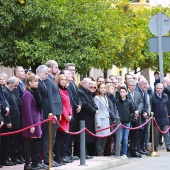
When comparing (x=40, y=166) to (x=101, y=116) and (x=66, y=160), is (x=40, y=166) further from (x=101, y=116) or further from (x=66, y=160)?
(x=101, y=116)

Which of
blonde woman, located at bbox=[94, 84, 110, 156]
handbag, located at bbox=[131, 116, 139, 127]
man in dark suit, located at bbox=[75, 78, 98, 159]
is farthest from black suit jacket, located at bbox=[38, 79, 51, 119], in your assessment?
handbag, located at bbox=[131, 116, 139, 127]

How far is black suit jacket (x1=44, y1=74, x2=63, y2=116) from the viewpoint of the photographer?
1570 cm

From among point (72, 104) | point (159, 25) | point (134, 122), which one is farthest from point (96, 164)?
point (159, 25)

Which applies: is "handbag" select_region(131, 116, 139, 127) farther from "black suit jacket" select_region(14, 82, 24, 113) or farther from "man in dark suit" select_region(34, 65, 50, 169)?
"man in dark suit" select_region(34, 65, 50, 169)

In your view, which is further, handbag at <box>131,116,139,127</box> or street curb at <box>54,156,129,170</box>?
handbag at <box>131,116,139,127</box>

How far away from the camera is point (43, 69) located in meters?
15.6

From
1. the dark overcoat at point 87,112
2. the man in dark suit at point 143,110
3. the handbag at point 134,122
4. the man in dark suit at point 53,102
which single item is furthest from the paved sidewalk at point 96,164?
the man in dark suit at point 143,110

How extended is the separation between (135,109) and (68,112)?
159 inches

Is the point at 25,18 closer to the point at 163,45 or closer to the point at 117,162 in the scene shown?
the point at 163,45

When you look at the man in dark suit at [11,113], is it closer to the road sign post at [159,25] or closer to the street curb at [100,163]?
the street curb at [100,163]

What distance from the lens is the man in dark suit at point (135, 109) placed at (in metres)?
20.3

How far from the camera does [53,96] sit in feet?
52.3

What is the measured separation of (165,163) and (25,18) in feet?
26.2

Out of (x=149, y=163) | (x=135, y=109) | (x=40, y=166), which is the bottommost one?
(x=149, y=163)
